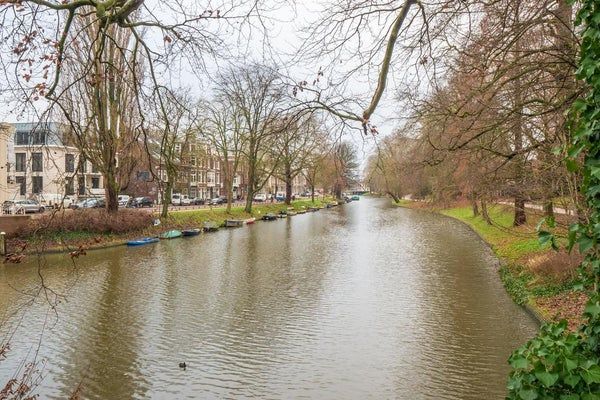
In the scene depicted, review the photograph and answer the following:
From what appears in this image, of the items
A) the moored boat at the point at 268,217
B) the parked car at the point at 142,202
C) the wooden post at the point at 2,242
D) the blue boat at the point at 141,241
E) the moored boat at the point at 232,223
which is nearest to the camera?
the wooden post at the point at 2,242

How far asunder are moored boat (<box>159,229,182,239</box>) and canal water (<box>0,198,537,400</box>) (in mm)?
7094

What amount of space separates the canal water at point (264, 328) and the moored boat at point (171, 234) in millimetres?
7094

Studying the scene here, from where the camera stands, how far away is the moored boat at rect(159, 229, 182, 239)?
87.7ft

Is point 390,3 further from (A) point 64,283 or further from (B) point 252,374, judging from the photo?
(A) point 64,283

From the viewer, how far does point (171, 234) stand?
2711 centimetres

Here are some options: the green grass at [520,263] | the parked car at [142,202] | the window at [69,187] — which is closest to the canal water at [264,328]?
the green grass at [520,263]

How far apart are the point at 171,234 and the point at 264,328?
58.1ft

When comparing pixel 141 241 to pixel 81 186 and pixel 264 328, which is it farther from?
pixel 81 186

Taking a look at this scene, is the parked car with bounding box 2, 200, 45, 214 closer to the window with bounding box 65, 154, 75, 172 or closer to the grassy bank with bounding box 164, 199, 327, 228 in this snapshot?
the window with bounding box 65, 154, 75, 172

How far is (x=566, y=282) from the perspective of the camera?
1162 centimetres

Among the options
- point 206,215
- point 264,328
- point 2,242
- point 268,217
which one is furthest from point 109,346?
point 268,217

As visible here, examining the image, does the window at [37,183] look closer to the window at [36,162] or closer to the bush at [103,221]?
the window at [36,162]

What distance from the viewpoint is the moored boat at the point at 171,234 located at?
1052 inches

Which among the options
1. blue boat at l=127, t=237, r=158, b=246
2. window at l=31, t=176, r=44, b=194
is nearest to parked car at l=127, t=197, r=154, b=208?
blue boat at l=127, t=237, r=158, b=246
